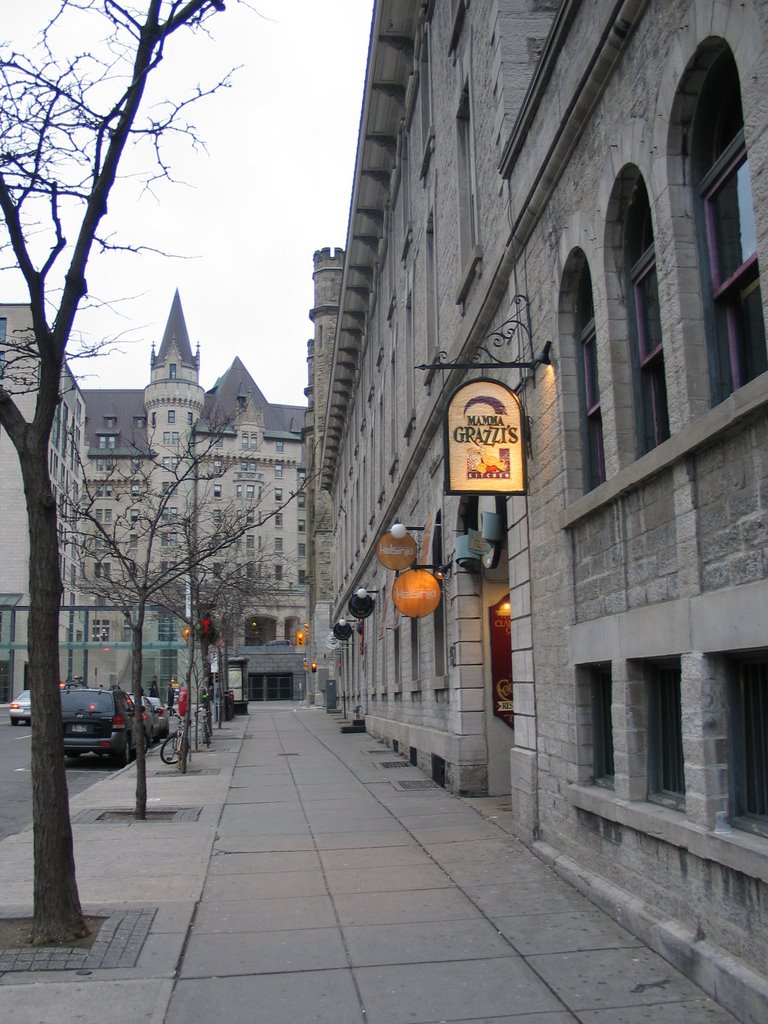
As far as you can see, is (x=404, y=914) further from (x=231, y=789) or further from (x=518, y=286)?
(x=231, y=789)

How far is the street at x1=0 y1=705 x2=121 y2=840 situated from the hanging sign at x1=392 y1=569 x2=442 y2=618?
5870 mm

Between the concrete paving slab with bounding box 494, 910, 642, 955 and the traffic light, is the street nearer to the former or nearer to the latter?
the traffic light

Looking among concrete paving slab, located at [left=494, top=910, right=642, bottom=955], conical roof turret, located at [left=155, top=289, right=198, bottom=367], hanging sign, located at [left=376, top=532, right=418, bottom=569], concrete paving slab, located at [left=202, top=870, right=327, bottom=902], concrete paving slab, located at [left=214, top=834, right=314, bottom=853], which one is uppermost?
conical roof turret, located at [left=155, top=289, right=198, bottom=367]

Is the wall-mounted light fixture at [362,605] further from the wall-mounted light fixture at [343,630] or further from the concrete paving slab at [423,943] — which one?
the concrete paving slab at [423,943]

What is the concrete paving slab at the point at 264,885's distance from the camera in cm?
815

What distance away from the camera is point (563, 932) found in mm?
6766

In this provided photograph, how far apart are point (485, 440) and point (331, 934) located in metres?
4.87

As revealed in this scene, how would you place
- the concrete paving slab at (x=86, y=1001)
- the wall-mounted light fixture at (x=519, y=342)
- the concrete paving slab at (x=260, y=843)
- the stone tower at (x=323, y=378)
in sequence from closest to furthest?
1. the concrete paving slab at (x=86, y=1001)
2. the wall-mounted light fixture at (x=519, y=342)
3. the concrete paving slab at (x=260, y=843)
4. the stone tower at (x=323, y=378)

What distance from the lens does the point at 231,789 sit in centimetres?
1586

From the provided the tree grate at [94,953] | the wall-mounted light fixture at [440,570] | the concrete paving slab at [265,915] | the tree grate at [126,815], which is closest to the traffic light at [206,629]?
the wall-mounted light fixture at [440,570]

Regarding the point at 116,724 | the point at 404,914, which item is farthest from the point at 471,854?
the point at 116,724

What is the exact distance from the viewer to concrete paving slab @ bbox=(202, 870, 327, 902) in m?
8.15

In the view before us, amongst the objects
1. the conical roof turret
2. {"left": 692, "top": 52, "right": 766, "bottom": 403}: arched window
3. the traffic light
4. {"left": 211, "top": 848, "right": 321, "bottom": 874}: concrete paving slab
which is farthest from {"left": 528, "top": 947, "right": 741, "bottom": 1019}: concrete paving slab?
the conical roof turret

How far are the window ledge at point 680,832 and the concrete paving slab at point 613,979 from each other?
71 centimetres
